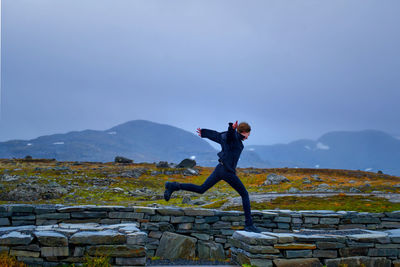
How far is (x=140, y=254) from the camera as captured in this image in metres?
5.86

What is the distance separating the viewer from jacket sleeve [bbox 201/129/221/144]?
8227 mm

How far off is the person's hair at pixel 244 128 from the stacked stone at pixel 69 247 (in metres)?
3.78

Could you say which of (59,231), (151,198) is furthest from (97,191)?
(59,231)

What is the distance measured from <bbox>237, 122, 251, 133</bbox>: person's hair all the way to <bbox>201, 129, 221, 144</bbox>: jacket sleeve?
563 mm

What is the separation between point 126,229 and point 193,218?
3590mm

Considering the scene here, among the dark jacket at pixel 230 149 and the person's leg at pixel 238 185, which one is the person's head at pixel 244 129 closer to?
the dark jacket at pixel 230 149

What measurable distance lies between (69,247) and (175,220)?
428 centimetres

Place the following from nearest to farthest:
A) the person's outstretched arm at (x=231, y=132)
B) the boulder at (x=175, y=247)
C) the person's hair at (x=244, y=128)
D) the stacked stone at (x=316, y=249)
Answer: the stacked stone at (x=316, y=249) < the person's outstretched arm at (x=231, y=132) < the person's hair at (x=244, y=128) < the boulder at (x=175, y=247)

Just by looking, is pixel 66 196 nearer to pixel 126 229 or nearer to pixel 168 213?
pixel 168 213

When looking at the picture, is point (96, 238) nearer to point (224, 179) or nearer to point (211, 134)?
point (224, 179)

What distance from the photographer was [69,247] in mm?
5699

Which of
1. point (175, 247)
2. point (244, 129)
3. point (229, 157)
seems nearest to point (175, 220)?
point (175, 247)

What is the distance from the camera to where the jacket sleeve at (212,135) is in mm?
8227

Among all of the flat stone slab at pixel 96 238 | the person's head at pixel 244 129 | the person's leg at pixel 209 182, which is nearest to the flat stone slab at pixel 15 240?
the flat stone slab at pixel 96 238
